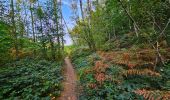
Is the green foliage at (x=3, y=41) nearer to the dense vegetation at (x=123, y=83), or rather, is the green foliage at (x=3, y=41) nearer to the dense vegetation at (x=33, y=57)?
the dense vegetation at (x=33, y=57)

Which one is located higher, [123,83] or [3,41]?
[3,41]

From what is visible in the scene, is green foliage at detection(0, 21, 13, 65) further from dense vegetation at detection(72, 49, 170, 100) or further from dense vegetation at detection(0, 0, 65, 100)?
dense vegetation at detection(72, 49, 170, 100)

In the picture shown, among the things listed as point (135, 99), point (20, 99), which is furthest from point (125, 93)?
point (20, 99)

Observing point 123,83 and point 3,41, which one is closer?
point 123,83

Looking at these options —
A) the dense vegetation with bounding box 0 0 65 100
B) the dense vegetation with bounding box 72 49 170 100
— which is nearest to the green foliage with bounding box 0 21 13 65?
the dense vegetation with bounding box 0 0 65 100

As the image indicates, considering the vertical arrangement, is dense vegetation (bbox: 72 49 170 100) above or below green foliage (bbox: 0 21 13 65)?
below

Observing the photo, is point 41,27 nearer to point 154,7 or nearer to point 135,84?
point 154,7

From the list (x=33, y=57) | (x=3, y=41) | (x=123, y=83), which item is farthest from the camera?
(x=33, y=57)

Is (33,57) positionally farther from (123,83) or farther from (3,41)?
(123,83)

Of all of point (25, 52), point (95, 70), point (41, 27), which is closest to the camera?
point (95, 70)

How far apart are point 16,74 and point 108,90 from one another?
6.22 m

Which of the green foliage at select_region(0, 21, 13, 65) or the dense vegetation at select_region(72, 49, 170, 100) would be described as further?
the green foliage at select_region(0, 21, 13, 65)

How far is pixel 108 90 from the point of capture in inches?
276

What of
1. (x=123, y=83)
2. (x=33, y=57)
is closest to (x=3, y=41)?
(x=33, y=57)
